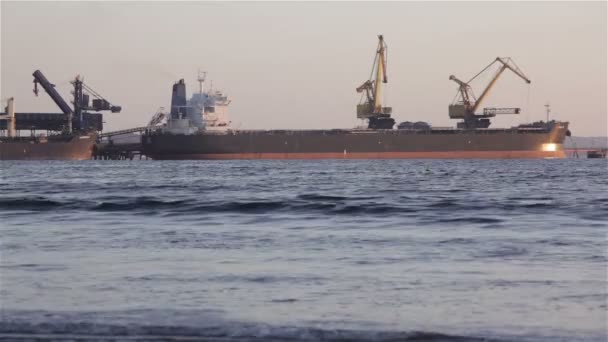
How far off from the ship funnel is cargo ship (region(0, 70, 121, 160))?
7.06m

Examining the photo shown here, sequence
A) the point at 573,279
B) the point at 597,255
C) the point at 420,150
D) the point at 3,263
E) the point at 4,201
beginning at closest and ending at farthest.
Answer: the point at 573,279
the point at 3,263
the point at 597,255
the point at 4,201
the point at 420,150

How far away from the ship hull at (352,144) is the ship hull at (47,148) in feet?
25.1

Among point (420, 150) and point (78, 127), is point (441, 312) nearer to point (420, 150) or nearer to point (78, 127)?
point (420, 150)

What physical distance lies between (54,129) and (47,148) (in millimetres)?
12561

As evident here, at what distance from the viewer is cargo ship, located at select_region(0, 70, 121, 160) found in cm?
11000

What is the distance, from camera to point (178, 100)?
122m

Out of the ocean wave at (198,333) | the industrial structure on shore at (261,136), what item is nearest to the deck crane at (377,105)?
the industrial structure on shore at (261,136)

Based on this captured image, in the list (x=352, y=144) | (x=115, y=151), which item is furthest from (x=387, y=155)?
(x=115, y=151)

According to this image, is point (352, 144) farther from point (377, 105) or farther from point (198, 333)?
point (198, 333)

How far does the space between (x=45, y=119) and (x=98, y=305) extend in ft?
385

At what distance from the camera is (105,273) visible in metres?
11.1

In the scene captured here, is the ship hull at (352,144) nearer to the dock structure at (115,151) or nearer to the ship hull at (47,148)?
the ship hull at (47,148)

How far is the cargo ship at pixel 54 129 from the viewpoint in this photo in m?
110

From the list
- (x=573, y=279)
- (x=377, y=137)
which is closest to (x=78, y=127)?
(x=377, y=137)
